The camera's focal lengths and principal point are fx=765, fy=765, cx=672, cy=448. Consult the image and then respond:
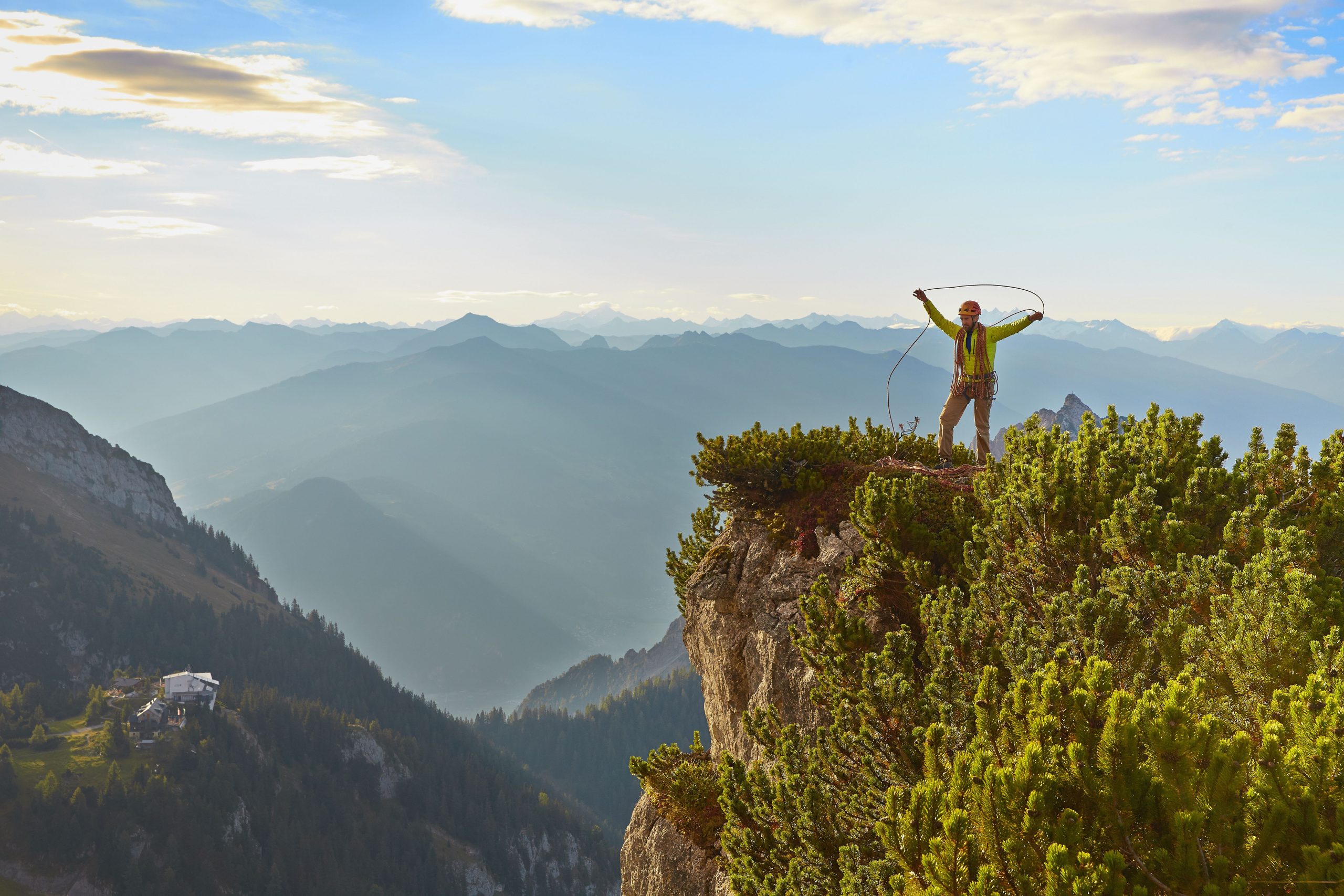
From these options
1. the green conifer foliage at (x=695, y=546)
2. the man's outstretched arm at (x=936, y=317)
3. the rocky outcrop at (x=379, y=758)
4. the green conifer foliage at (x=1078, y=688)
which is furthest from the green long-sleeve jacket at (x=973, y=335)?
the rocky outcrop at (x=379, y=758)

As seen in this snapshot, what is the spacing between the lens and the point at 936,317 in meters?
17.8

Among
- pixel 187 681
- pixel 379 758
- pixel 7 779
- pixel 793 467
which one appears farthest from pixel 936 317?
pixel 379 758

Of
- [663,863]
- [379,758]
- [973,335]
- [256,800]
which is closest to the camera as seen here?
[663,863]

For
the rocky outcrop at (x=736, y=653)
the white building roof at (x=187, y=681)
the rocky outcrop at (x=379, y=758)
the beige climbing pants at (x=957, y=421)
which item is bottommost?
the rocky outcrop at (x=379, y=758)

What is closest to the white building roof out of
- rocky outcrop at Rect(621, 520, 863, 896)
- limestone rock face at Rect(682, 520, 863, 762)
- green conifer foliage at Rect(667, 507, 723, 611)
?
green conifer foliage at Rect(667, 507, 723, 611)

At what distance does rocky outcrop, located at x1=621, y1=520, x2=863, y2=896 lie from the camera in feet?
48.2

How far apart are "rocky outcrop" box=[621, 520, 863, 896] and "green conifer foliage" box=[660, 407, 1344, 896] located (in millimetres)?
1250

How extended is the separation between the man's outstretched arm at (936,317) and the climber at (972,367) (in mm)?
12

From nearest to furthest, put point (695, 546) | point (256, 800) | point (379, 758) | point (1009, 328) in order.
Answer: point (1009, 328)
point (695, 546)
point (256, 800)
point (379, 758)

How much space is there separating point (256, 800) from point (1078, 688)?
175 meters

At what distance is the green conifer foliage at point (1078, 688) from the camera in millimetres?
5723

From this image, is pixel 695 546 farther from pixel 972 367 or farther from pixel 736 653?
pixel 972 367

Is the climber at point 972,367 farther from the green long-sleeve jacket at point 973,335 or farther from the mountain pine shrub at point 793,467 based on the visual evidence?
the mountain pine shrub at point 793,467

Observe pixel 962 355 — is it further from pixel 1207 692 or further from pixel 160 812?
pixel 160 812
